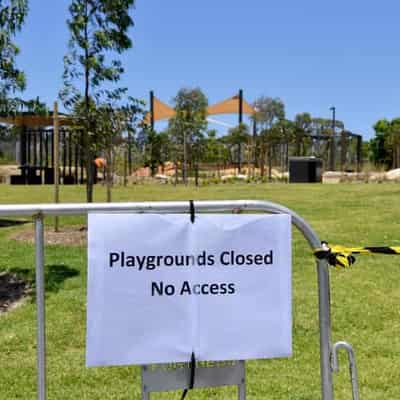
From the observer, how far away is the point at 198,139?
1400 inches

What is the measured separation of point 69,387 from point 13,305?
6.94 ft

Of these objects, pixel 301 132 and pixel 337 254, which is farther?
pixel 301 132

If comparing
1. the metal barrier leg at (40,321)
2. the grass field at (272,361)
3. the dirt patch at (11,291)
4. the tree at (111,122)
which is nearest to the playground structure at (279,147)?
the tree at (111,122)

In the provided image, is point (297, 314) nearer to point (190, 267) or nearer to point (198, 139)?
point (190, 267)

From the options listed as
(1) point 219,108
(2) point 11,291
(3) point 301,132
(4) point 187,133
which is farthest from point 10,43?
(1) point 219,108

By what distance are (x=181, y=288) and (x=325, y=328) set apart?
2.21ft

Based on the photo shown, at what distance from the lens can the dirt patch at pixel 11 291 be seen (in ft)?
18.5

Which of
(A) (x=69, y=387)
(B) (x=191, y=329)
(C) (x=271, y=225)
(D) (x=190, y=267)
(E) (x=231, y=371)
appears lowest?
(A) (x=69, y=387)

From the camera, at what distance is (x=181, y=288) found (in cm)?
235

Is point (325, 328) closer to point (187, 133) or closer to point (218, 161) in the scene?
point (187, 133)

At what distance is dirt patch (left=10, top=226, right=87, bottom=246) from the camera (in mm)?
8820

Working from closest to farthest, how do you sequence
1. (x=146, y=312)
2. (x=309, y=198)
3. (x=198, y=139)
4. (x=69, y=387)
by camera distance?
(x=146, y=312), (x=69, y=387), (x=309, y=198), (x=198, y=139)

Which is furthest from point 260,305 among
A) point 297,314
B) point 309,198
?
point 309,198

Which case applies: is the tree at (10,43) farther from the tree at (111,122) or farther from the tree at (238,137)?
the tree at (238,137)
